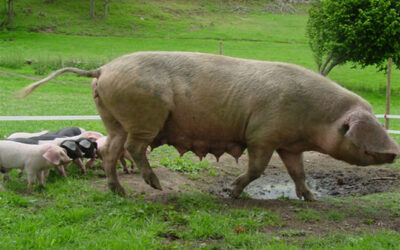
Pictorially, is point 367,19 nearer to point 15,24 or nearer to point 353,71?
point 353,71

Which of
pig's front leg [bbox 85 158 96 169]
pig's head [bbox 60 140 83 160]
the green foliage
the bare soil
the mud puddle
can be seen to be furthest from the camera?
pig's front leg [bbox 85 158 96 169]

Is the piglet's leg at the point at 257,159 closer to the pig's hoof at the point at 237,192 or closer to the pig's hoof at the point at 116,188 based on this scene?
the pig's hoof at the point at 237,192

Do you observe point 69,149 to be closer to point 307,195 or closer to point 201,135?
point 201,135

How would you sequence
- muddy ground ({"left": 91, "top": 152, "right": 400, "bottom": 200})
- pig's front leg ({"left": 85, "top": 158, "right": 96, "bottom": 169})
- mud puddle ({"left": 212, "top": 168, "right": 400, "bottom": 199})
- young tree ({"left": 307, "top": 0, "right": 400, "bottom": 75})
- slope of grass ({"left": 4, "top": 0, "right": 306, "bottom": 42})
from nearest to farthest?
muddy ground ({"left": 91, "top": 152, "right": 400, "bottom": 200}) < mud puddle ({"left": 212, "top": 168, "right": 400, "bottom": 199}) < pig's front leg ({"left": 85, "top": 158, "right": 96, "bottom": 169}) < young tree ({"left": 307, "top": 0, "right": 400, "bottom": 75}) < slope of grass ({"left": 4, "top": 0, "right": 306, "bottom": 42})

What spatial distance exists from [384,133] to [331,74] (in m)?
24.1

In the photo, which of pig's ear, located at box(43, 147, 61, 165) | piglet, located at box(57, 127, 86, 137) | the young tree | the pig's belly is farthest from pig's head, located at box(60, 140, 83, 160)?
the young tree

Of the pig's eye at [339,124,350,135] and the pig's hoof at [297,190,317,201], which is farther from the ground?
the pig's eye at [339,124,350,135]

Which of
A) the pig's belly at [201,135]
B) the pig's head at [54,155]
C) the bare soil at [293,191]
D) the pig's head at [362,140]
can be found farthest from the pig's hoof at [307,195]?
the pig's head at [54,155]

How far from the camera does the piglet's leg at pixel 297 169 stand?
5.83 metres

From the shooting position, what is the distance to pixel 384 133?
16.4 feet

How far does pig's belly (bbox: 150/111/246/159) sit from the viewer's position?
17.9ft

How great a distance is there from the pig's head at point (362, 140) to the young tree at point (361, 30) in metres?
13.5

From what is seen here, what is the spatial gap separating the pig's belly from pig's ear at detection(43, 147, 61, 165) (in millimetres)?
1222

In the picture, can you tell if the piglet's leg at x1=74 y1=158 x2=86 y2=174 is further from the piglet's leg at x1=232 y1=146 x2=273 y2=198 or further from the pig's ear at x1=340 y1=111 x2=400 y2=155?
the pig's ear at x1=340 y1=111 x2=400 y2=155
